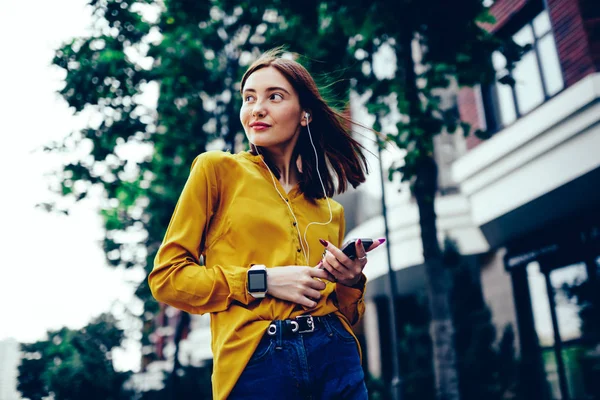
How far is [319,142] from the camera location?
2.21 metres

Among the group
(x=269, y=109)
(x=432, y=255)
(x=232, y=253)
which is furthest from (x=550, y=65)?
(x=232, y=253)

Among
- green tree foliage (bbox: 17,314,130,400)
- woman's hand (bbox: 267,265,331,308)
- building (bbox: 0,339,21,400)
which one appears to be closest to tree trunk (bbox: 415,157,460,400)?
woman's hand (bbox: 267,265,331,308)

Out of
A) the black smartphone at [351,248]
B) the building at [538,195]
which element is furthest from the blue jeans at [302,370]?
the building at [538,195]

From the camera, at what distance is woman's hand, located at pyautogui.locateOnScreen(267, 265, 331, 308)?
1655mm

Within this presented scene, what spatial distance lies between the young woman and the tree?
3.16 meters

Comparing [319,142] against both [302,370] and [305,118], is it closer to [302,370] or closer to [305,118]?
[305,118]

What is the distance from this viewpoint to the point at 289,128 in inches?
79.7

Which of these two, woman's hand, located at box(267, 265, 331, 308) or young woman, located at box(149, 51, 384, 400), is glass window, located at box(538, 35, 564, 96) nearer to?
young woman, located at box(149, 51, 384, 400)

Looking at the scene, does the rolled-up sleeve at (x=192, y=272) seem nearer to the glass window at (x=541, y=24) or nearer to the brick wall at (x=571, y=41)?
the brick wall at (x=571, y=41)

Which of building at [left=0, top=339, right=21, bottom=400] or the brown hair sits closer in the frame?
the brown hair

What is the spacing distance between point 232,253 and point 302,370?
445 mm

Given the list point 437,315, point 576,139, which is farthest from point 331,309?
point 576,139

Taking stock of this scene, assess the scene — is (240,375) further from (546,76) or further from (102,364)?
(546,76)

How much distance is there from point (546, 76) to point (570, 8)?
1.21 m
